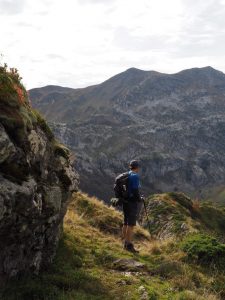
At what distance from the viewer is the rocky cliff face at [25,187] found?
10.1 metres

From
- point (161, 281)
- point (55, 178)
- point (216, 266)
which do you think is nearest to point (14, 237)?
point (55, 178)

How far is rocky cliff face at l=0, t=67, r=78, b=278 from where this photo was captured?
10055 millimetres

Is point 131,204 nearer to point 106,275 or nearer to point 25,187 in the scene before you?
point 106,275

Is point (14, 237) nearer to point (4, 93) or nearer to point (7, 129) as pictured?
point (7, 129)

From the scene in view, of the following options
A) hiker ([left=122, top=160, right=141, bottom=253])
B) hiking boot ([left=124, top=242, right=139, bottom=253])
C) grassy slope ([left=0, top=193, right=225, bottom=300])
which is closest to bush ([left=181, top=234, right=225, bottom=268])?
grassy slope ([left=0, top=193, right=225, bottom=300])

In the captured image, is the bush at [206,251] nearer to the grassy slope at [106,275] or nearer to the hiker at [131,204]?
the grassy slope at [106,275]

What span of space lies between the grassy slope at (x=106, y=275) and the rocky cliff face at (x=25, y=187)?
0.63 meters

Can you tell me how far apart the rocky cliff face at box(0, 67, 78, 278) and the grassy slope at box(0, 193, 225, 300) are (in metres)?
0.63

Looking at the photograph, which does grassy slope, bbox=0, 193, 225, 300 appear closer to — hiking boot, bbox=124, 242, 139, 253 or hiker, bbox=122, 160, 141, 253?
hiking boot, bbox=124, 242, 139, 253

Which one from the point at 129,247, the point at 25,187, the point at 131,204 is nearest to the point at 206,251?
the point at 129,247

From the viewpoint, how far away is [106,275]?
1325cm

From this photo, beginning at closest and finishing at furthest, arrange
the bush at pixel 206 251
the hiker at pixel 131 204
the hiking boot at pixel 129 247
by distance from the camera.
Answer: the bush at pixel 206 251
the hiker at pixel 131 204
the hiking boot at pixel 129 247

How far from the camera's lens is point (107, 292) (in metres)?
11.6

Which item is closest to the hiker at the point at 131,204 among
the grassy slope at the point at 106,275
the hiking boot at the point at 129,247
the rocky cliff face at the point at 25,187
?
the hiking boot at the point at 129,247
